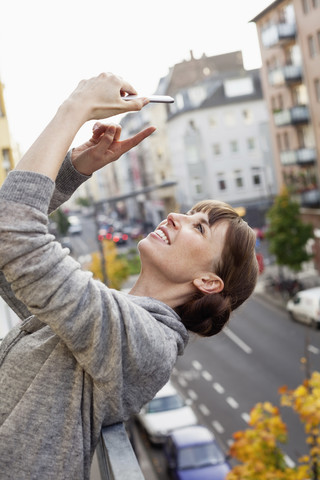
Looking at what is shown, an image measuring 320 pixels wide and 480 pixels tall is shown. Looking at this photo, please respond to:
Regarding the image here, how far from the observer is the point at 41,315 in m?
1.70

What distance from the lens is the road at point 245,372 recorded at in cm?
1788

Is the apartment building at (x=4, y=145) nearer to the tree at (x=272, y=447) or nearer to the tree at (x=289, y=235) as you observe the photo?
the tree at (x=272, y=447)

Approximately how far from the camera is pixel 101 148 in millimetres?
2238

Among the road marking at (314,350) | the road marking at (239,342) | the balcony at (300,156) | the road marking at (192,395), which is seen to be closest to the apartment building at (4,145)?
the road marking at (192,395)

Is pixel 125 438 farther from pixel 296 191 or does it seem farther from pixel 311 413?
pixel 296 191

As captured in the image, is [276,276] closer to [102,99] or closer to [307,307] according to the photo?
[307,307]

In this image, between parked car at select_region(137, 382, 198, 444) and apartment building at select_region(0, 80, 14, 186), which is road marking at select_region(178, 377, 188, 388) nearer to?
parked car at select_region(137, 382, 198, 444)

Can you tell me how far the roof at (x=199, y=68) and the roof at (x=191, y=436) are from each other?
40680 millimetres

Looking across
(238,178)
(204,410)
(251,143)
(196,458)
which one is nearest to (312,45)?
(238,178)

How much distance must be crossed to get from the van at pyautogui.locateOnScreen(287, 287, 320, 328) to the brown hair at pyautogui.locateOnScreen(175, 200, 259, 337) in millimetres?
23550

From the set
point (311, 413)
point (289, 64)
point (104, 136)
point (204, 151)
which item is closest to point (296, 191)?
point (289, 64)

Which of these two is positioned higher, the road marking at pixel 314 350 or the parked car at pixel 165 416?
the parked car at pixel 165 416

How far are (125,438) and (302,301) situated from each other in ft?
82.1

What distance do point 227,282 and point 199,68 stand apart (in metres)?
56.4
